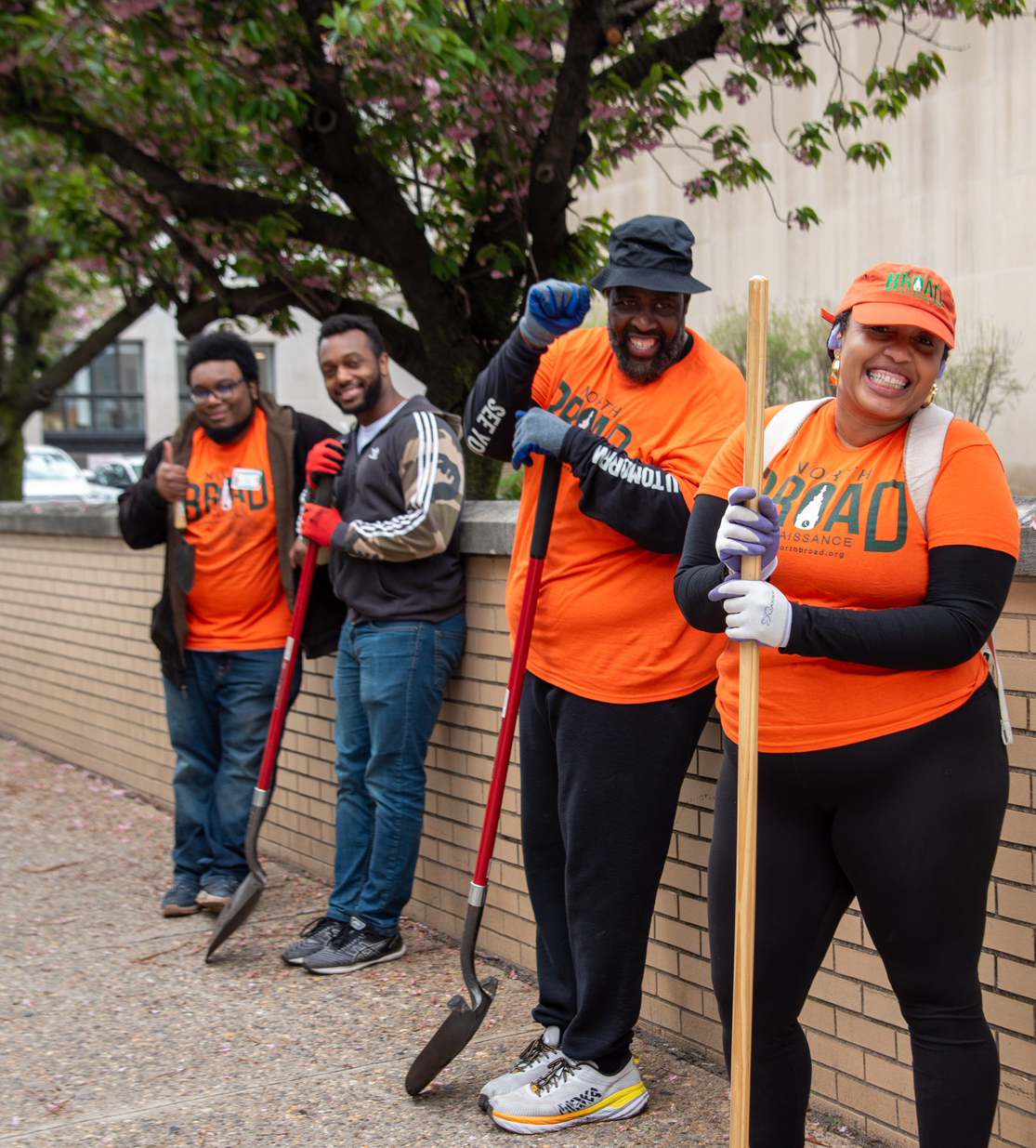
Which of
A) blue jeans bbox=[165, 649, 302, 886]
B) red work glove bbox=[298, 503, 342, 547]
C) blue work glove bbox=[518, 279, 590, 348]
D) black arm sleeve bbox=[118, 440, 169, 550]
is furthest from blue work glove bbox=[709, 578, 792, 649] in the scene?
black arm sleeve bbox=[118, 440, 169, 550]

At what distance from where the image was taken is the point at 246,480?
5.15 m

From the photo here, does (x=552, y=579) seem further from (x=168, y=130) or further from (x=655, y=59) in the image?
(x=168, y=130)

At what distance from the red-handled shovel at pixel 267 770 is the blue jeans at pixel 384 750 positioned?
0.74ft

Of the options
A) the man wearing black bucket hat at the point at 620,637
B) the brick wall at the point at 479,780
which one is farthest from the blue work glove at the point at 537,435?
the brick wall at the point at 479,780

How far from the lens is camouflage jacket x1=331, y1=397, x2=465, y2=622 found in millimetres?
4438

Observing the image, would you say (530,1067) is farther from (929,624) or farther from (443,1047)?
(929,624)

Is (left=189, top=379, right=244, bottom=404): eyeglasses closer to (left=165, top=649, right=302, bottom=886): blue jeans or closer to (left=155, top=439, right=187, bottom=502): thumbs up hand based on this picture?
(left=155, top=439, right=187, bottom=502): thumbs up hand

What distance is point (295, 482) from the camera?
5.16m

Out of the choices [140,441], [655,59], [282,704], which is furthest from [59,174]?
[140,441]

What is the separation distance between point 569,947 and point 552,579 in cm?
97

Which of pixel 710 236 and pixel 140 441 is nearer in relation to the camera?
pixel 710 236

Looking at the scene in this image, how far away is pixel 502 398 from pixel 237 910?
2123mm

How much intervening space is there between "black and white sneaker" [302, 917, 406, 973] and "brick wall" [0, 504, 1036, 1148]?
338 mm

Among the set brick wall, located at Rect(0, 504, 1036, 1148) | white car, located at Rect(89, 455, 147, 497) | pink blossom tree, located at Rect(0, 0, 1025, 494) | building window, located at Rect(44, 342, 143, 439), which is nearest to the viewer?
brick wall, located at Rect(0, 504, 1036, 1148)
